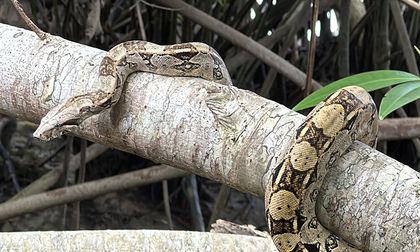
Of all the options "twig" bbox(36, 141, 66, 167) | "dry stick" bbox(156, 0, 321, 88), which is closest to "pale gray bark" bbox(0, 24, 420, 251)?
"dry stick" bbox(156, 0, 321, 88)

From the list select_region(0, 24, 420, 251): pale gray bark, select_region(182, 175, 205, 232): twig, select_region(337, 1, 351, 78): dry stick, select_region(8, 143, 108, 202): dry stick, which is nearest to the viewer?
select_region(0, 24, 420, 251): pale gray bark

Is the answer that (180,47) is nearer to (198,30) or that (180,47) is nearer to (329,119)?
(329,119)

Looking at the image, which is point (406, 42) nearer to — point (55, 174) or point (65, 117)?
point (55, 174)

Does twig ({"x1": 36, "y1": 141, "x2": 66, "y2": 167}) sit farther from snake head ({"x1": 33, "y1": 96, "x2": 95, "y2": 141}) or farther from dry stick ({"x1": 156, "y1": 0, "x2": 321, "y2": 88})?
snake head ({"x1": 33, "y1": 96, "x2": 95, "y2": 141})

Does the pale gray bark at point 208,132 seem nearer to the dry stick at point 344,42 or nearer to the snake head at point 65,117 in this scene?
the snake head at point 65,117

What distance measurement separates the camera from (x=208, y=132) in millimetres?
1485

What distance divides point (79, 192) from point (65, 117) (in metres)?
1.50

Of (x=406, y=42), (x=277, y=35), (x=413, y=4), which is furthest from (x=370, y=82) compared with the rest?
(x=277, y=35)

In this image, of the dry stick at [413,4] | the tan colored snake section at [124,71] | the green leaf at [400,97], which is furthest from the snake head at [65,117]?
the dry stick at [413,4]

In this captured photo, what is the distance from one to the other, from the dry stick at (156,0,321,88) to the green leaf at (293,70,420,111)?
1.35 metres

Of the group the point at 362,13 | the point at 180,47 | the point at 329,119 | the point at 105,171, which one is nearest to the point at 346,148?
the point at 329,119

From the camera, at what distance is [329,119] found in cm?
136

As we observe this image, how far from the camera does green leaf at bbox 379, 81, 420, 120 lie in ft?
4.53

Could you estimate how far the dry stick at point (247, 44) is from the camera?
116 inches
